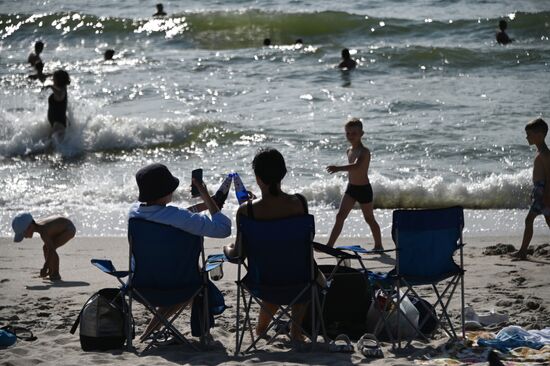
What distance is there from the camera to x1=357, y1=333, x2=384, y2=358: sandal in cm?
569

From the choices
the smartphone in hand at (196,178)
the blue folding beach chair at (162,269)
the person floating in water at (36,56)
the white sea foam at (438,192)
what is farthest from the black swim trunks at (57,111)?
the blue folding beach chair at (162,269)

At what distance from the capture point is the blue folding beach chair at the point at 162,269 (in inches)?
227

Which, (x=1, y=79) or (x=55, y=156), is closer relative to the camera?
(x=55, y=156)

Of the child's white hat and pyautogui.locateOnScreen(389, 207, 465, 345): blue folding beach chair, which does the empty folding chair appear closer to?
pyautogui.locateOnScreen(389, 207, 465, 345): blue folding beach chair

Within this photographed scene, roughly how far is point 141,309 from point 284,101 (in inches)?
394

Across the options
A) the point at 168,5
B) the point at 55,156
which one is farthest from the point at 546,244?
the point at 168,5

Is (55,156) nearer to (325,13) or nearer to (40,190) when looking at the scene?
(40,190)

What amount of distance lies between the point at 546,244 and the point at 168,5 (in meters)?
19.1

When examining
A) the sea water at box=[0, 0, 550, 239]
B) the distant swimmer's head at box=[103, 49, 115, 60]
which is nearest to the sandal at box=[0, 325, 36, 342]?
the sea water at box=[0, 0, 550, 239]

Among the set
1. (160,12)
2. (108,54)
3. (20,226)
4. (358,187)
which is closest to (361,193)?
(358,187)

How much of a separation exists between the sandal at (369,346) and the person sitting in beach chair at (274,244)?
0.28m

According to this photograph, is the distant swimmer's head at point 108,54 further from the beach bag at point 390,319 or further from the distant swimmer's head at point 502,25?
the beach bag at point 390,319

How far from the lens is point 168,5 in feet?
86.6

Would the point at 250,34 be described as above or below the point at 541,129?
above
